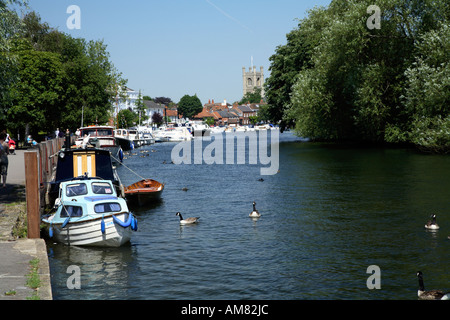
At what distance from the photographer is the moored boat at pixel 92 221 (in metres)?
20.6

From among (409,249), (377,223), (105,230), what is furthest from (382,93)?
(105,230)

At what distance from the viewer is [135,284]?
653 inches

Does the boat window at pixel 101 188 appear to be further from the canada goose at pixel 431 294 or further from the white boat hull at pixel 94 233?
the canada goose at pixel 431 294

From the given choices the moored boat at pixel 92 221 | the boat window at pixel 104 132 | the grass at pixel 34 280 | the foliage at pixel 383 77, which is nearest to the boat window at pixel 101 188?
the moored boat at pixel 92 221

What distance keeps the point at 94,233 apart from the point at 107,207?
1.21 metres

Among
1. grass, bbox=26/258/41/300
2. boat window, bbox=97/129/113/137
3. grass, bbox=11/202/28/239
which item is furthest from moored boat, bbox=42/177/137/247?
boat window, bbox=97/129/113/137

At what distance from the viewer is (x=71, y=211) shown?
21.6 meters

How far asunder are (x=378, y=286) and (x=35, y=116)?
58454 millimetres

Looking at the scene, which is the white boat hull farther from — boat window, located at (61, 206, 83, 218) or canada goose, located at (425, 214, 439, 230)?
canada goose, located at (425, 214, 439, 230)

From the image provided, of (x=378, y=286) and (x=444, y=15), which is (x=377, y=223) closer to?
(x=378, y=286)

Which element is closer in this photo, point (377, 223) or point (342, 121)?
point (377, 223)

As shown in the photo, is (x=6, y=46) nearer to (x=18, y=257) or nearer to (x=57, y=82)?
(x=18, y=257)

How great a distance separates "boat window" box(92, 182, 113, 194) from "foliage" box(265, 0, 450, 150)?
34.6m

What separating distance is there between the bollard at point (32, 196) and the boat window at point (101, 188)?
3.91 metres
